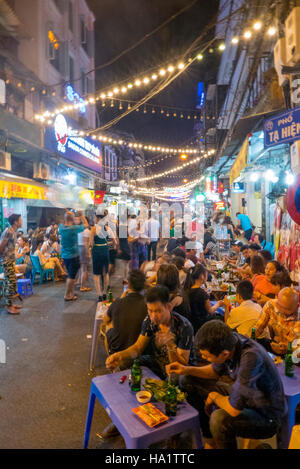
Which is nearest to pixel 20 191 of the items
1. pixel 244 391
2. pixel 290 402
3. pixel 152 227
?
pixel 152 227

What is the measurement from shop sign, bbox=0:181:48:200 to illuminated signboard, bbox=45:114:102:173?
90.5 inches

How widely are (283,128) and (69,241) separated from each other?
220 inches

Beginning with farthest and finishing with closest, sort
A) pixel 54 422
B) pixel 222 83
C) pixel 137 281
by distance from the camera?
pixel 222 83
pixel 137 281
pixel 54 422

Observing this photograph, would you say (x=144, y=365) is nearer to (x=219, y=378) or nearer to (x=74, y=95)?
(x=219, y=378)

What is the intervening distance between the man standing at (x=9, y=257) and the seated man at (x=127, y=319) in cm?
398

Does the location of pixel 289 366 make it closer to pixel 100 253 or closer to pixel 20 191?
pixel 100 253

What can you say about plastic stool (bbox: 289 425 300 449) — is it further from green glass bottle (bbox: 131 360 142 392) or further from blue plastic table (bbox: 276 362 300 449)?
green glass bottle (bbox: 131 360 142 392)

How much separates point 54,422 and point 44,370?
1210 millimetres

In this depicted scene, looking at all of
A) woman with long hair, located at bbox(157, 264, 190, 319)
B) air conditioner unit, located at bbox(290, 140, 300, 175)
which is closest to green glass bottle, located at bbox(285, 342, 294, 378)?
woman with long hair, located at bbox(157, 264, 190, 319)

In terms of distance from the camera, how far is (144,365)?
128 inches

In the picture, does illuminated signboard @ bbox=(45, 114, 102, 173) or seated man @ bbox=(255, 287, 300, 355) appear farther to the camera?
illuminated signboard @ bbox=(45, 114, 102, 173)

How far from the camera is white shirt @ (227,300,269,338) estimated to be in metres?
3.86

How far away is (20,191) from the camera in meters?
11.5
